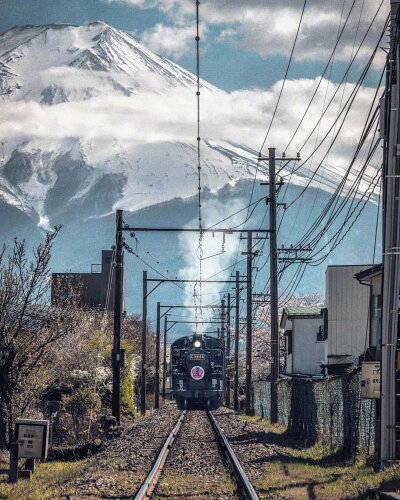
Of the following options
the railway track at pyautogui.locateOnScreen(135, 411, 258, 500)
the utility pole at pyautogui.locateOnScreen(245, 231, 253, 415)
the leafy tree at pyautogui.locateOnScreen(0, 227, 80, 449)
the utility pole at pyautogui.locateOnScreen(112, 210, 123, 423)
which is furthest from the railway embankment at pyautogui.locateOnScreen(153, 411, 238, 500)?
the utility pole at pyautogui.locateOnScreen(245, 231, 253, 415)

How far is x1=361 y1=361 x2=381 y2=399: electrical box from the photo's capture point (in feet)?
56.2

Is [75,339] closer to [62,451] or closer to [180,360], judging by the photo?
[180,360]

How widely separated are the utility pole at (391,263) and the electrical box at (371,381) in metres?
0.24

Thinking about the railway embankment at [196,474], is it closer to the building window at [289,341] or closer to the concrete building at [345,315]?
the concrete building at [345,315]

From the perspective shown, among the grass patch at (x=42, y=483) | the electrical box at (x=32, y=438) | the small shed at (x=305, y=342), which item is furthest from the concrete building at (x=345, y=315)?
the electrical box at (x=32, y=438)

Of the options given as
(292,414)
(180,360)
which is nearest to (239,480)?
(292,414)

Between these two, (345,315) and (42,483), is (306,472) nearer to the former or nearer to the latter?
(42,483)

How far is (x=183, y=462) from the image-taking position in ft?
73.3

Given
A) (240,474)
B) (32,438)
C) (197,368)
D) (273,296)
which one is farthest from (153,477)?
(197,368)

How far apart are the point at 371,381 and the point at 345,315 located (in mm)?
28920

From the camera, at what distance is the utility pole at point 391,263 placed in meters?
16.2

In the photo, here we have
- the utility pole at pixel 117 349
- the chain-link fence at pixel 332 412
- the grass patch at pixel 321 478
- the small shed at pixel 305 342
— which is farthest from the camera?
the small shed at pixel 305 342

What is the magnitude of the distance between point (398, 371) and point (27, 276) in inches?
474

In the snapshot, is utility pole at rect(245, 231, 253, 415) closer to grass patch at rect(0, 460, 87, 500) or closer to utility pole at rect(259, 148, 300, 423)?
utility pole at rect(259, 148, 300, 423)
